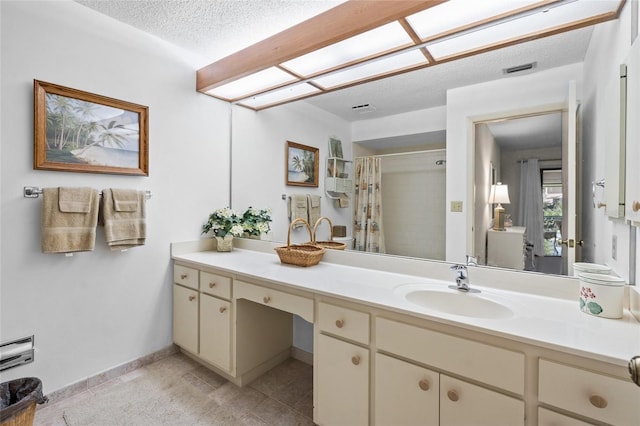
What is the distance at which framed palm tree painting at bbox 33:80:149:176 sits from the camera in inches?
65.8

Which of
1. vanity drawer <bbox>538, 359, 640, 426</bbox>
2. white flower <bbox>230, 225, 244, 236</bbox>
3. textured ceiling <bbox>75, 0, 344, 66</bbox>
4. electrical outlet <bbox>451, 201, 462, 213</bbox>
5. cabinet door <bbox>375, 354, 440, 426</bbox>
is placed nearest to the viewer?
vanity drawer <bbox>538, 359, 640, 426</bbox>

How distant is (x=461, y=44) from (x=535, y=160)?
2.33ft

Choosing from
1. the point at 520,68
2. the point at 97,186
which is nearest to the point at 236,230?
the point at 97,186

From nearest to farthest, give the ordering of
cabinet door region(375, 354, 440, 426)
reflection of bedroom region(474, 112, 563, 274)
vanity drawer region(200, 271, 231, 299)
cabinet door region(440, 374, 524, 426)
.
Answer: cabinet door region(440, 374, 524, 426) < cabinet door region(375, 354, 440, 426) < reflection of bedroom region(474, 112, 563, 274) < vanity drawer region(200, 271, 231, 299)

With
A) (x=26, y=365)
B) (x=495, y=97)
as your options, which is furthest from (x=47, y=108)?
(x=495, y=97)

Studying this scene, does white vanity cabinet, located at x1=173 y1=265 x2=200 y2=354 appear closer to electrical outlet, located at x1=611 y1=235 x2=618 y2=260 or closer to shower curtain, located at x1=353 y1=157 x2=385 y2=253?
shower curtain, located at x1=353 y1=157 x2=385 y2=253

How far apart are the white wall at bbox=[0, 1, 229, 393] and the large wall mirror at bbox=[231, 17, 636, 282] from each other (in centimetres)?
96

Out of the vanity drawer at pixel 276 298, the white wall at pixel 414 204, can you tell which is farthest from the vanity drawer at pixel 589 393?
the vanity drawer at pixel 276 298

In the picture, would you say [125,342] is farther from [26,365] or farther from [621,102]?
[621,102]

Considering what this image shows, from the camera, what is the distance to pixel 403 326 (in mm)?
1179

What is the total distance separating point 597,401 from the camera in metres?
0.84

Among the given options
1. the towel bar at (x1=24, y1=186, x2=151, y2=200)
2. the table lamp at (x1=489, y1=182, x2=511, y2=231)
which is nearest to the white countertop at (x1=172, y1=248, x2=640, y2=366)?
the table lamp at (x1=489, y1=182, x2=511, y2=231)

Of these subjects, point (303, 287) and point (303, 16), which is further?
point (303, 16)

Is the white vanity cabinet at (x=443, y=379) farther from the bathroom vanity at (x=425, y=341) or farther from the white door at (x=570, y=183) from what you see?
the white door at (x=570, y=183)
